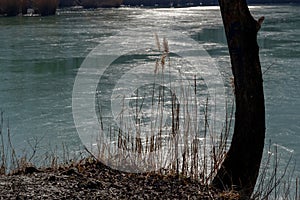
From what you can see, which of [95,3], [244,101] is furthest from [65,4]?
[244,101]

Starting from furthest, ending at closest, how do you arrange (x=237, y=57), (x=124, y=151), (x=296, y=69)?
1. (x=296, y=69)
2. (x=124, y=151)
3. (x=237, y=57)

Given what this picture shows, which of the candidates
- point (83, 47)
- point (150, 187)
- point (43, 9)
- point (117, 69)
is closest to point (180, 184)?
point (150, 187)

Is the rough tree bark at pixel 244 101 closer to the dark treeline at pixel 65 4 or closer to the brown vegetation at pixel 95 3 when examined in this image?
the dark treeline at pixel 65 4

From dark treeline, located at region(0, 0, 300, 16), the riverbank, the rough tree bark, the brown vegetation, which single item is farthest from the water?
the brown vegetation

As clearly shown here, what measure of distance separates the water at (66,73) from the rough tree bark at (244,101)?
164 centimetres

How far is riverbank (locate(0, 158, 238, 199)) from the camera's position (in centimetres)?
247

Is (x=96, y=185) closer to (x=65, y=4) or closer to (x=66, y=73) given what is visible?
(x=66, y=73)

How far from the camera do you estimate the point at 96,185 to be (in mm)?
2613

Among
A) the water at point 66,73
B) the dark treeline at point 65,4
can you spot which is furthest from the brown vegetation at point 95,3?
the water at point 66,73

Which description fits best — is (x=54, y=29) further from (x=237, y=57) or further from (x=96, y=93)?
(x=237, y=57)

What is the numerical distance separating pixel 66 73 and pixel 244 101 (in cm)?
674

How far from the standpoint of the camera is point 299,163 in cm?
459

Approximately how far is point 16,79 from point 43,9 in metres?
15.8

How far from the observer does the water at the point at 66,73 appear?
550cm
